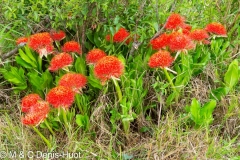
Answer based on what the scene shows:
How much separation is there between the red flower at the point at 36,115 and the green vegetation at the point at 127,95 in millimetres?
173

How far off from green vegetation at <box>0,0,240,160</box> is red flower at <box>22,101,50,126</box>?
0.17m

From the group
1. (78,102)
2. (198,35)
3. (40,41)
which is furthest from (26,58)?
(198,35)

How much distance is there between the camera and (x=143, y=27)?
206cm

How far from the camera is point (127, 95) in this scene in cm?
182

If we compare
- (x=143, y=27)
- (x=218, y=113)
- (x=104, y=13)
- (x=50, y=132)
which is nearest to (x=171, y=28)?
(x=143, y=27)

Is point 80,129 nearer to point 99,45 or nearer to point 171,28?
point 99,45

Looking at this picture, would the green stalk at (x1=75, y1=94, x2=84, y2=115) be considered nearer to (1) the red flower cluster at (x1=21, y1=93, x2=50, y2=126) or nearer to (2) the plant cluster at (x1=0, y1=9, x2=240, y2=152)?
(2) the plant cluster at (x1=0, y1=9, x2=240, y2=152)

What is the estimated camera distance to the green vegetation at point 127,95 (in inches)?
67.3

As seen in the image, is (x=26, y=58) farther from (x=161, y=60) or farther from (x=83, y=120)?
(x=161, y=60)

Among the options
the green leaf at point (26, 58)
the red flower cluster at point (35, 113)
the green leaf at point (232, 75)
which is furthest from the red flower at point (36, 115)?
the green leaf at point (232, 75)

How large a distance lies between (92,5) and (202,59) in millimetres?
707

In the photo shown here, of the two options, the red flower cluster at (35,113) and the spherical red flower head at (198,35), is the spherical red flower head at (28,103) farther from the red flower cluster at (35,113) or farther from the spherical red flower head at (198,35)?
the spherical red flower head at (198,35)

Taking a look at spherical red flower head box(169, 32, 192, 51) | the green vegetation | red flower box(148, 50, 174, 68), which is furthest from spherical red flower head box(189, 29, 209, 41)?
red flower box(148, 50, 174, 68)

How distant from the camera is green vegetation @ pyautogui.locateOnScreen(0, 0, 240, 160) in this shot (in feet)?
5.61
